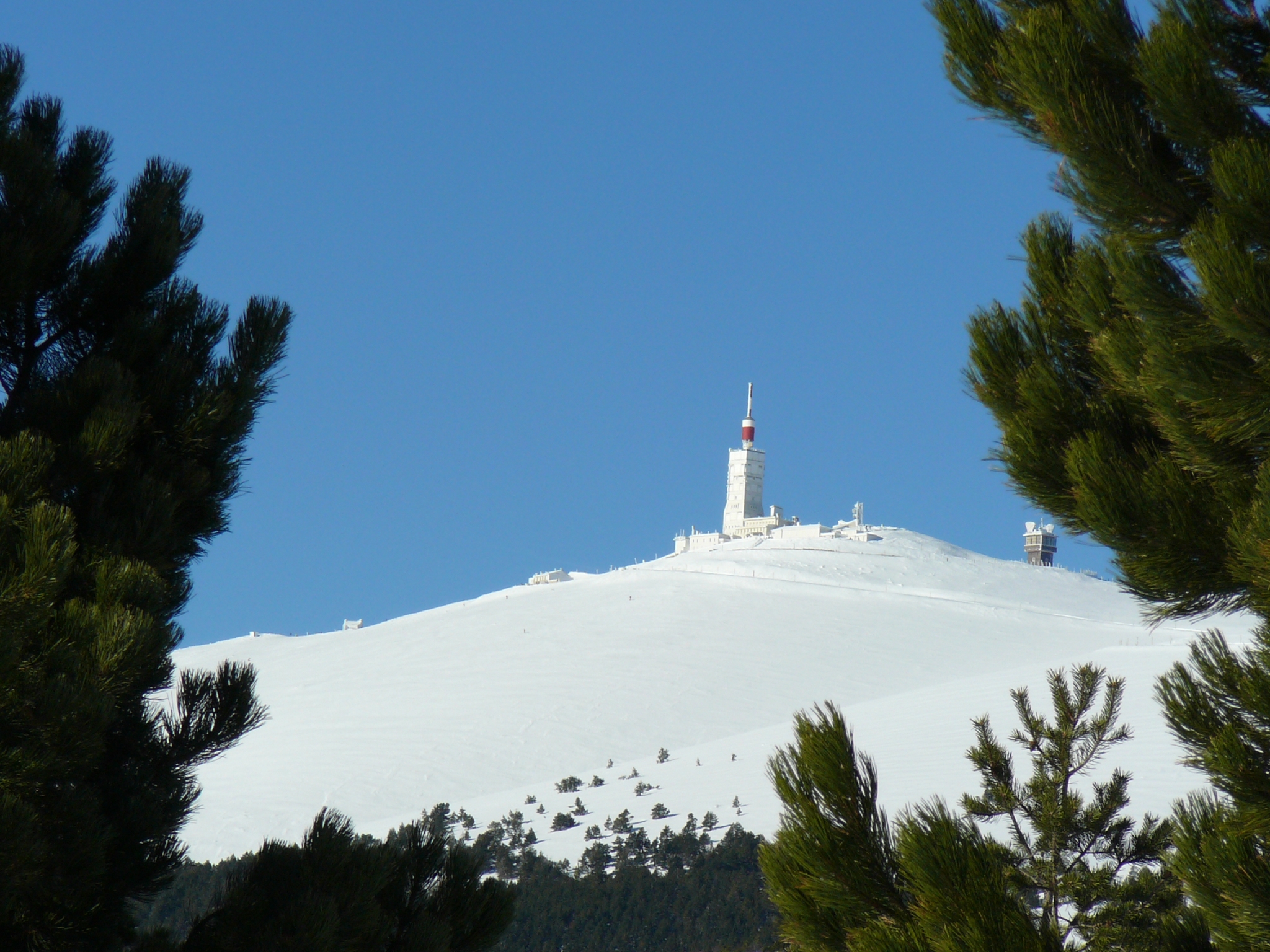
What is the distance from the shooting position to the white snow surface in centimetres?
3950

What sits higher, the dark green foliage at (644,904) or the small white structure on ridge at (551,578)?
the small white structure on ridge at (551,578)

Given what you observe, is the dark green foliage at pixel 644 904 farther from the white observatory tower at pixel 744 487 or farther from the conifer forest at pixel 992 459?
the white observatory tower at pixel 744 487

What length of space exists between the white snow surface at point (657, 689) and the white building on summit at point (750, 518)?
1670 centimetres

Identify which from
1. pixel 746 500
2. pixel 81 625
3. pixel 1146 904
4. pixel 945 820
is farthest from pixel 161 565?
pixel 746 500

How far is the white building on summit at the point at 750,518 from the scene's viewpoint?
11169cm

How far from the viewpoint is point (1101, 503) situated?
5.50 meters

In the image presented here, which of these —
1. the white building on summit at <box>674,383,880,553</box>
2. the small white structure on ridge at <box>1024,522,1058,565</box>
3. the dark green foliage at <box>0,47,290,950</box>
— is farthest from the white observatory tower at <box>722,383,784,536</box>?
the dark green foliage at <box>0,47,290,950</box>

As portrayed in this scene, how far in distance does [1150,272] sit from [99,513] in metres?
5.36

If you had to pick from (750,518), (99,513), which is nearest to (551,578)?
(750,518)

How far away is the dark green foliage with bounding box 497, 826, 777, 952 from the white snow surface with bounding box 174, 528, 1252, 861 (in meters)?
3.81

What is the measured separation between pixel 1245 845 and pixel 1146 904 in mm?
7820

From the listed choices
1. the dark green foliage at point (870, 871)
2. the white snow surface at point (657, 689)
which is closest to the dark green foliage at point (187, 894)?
the white snow surface at point (657, 689)

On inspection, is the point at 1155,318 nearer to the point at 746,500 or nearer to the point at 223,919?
the point at 223,919

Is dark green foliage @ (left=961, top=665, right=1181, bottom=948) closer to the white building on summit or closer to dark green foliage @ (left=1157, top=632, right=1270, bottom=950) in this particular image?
dark green foliage @ (left=1157, top=632, right=1270, bottom=950)
